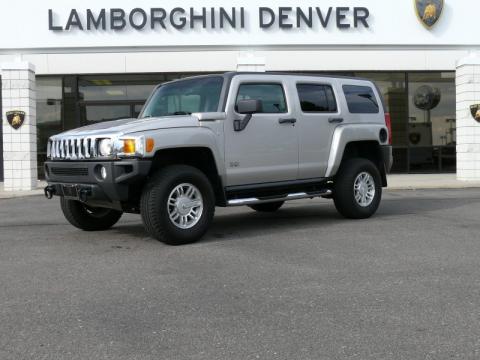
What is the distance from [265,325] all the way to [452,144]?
15787 mm

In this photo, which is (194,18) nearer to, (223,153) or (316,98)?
(316,98)

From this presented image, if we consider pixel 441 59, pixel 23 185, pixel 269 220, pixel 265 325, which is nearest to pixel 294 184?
pixel 269 220

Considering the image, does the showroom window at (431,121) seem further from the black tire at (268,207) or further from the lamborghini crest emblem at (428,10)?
the black tire at (268,207)

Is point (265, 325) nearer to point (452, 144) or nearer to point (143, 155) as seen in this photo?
point (143, 155)

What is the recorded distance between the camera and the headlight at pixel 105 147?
6015 millimetres

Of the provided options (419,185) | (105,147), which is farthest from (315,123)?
(419,185)

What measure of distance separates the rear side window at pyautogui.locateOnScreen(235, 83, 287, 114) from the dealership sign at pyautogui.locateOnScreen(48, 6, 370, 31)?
32.3 feet

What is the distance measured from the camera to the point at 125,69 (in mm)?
16844

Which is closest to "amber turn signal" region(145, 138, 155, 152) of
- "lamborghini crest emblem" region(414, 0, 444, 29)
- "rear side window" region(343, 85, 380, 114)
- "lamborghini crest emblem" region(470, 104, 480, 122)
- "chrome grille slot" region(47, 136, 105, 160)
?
"chrome grille slot" region(47, 136, 105, 160)

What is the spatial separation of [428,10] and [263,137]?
467 inches

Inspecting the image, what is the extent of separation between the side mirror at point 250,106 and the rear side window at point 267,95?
0.37 meters

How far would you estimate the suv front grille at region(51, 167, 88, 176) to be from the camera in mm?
6228

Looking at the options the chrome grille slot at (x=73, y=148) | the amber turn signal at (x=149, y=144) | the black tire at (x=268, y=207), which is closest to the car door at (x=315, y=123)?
the black tire at (x=268, y=207)

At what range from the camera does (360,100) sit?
8312mm
